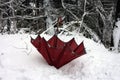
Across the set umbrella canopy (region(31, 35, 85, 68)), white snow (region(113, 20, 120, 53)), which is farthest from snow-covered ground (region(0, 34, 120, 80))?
white snow (region(113, 20, 120, 53))

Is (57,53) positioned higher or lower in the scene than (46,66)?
higher

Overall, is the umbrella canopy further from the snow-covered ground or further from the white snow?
the white snow

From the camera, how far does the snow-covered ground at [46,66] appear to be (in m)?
5.06

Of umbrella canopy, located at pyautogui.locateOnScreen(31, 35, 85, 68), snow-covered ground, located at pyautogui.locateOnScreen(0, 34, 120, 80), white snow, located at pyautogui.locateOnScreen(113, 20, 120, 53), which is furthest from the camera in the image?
white snow, located at pyautogui.locateOnScreen(113, 20, 120, 53)

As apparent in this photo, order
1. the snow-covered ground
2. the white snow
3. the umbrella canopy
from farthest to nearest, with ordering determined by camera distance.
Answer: the white snow
the umbrella canopy
the snow-covered ground

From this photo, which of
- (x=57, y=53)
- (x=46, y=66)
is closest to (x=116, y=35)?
(x=57, y=53)

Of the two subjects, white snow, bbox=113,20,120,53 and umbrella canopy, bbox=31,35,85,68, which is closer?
Result: umbrella canopy, bbox=31,35,85,68

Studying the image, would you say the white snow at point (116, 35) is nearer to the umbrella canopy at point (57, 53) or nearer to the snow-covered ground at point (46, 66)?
the snow-covered ground at point (46, 66)

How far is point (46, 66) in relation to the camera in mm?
5434

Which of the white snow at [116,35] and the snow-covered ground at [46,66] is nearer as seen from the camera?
the snow-covered ground at [46,66]

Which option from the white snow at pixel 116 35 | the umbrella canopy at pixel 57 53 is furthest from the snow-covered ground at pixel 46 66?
the white snow at pixel 116 35

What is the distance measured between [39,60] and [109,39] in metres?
6.62

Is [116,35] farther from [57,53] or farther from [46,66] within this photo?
[46,66]

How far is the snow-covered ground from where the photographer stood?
5057mm
